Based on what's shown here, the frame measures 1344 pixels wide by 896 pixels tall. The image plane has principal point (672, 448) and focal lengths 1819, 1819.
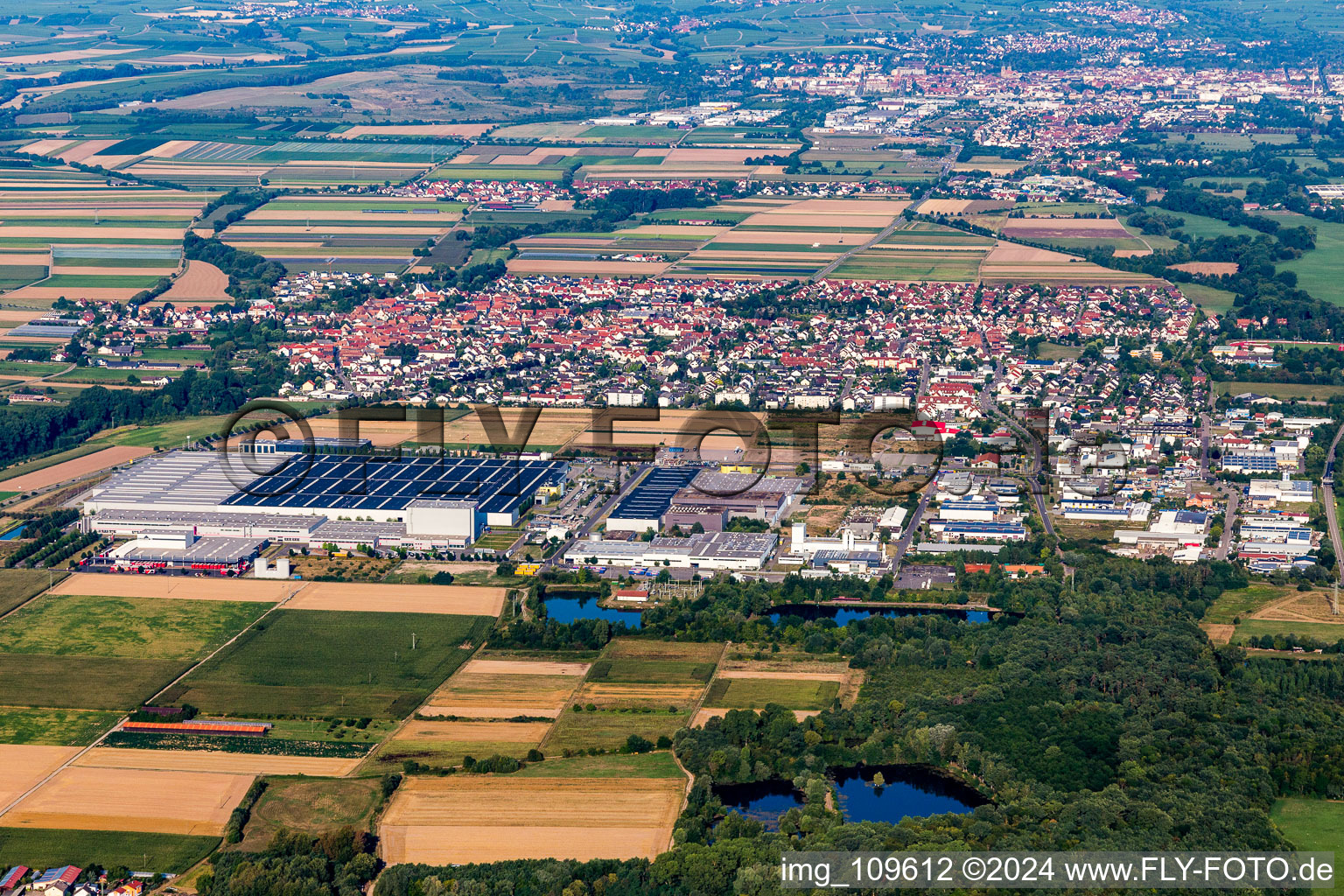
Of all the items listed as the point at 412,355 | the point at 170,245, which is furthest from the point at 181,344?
the point at 170,245

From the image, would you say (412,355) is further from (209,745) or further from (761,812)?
(761,812)

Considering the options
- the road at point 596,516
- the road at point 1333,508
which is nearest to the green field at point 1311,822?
the road at point 1333,508

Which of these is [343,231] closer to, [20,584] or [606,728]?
[20,584]

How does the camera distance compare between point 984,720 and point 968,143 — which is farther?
point 968,143

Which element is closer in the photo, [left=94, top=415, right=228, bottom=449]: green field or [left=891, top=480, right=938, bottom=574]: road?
[left=891, top=480, right=938, bottom=574]: road

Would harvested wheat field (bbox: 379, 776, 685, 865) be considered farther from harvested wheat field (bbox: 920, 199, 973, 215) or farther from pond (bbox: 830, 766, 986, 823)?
harvested wheat field (bbox: 920, 199, 973, 215)

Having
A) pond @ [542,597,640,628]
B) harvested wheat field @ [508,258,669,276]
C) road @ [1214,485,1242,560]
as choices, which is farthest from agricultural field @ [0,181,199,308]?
road @ [1214,485,1242,560]
